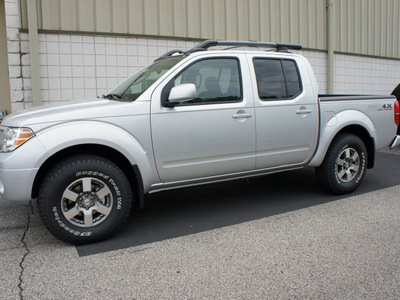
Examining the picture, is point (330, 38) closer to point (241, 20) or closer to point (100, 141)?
point (241, 20)

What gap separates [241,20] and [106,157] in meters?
7.25

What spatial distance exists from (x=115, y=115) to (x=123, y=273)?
146 centimetres

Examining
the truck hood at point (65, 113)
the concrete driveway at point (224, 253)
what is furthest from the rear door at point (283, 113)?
the truck hood at point (65, 113)

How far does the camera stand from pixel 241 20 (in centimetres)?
991

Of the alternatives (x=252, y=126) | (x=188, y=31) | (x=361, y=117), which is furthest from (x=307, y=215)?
(x=188, y=31)

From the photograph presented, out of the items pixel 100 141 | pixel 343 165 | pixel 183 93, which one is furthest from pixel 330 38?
pixel 100 141

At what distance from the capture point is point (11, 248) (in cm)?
360

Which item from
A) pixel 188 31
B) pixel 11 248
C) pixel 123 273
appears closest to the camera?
pixel 123 273

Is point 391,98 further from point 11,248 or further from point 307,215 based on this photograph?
point 11,248

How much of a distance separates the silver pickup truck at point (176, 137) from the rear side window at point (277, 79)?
1cm

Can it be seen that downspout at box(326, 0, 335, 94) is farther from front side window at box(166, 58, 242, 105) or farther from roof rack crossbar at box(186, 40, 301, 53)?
front side window at box(166, 58, 242, 105)

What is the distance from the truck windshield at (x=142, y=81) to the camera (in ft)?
13.3

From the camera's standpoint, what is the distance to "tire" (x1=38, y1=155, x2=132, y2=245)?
344 cm

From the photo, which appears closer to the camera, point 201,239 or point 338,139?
point 201,239
